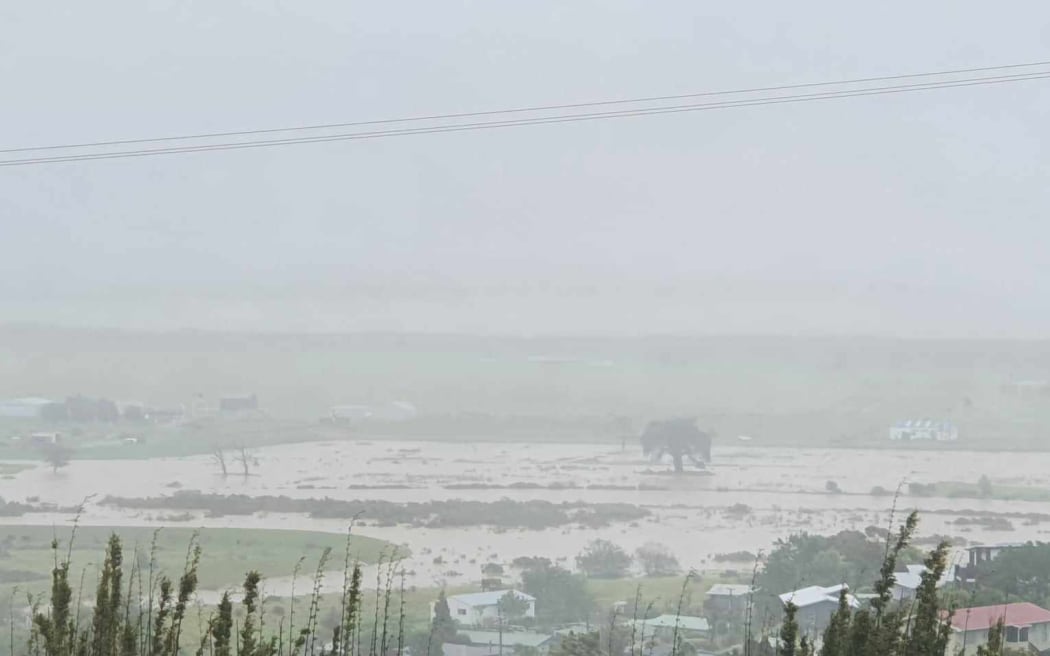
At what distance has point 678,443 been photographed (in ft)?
33.8

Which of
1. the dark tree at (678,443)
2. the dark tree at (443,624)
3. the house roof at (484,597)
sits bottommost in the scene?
the dark tree at (443,624)

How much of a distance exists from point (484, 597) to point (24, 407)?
5701 mm

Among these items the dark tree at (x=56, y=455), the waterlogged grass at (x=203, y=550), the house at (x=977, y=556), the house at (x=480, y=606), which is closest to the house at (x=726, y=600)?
the house at (x=480, y=606)

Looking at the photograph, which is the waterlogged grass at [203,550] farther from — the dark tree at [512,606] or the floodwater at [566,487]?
the dark tree at [512,606]

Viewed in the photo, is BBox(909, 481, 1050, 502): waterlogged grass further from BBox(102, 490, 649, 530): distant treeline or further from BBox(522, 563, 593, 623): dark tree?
BBox(522, 563, 593, 623): dark tree

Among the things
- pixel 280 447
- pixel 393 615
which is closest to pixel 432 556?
pixel 393 615

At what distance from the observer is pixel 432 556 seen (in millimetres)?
10125

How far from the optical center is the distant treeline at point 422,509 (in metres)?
10.3

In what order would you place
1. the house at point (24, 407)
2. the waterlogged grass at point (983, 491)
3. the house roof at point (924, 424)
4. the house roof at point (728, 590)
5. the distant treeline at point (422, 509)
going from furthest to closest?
1. the house at point (24, 407)
2. the distant treeline at point (422, 509)
3. the house roof at point (924, 424)
4. the waterlogged grass at point (983, 491)
5. the house roof at point (728, 590)

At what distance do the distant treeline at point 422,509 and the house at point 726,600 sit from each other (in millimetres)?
1514

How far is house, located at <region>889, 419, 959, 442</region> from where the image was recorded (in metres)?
10.1

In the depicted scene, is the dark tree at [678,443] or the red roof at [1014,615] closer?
the red roof at [1014,615]

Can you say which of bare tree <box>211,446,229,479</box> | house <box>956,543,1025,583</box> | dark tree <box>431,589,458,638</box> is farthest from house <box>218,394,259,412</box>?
house <box>956,543,1025,583</box>

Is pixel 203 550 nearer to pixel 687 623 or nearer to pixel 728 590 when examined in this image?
pixel 687 623
